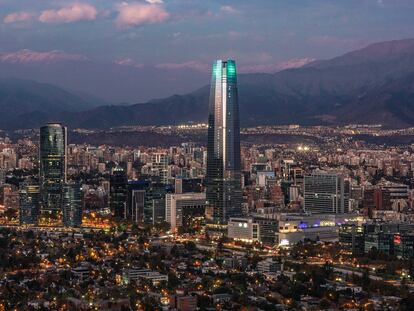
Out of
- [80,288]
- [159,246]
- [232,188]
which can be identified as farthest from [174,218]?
[80,288]

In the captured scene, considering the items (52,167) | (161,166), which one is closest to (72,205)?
(52,167)

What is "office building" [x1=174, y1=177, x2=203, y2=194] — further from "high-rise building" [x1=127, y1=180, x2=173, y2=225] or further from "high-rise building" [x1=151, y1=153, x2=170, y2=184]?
"high-rise building" [x1=151, y1=153, x2=170, y2=184]

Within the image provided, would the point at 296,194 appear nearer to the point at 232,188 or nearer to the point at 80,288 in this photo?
the point at 232,188

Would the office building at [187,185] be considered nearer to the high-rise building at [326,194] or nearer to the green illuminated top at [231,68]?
the high-rise building at [326,194]

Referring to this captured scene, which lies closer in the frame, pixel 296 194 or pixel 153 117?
pixel 296 194

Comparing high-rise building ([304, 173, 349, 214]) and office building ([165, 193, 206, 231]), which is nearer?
office building ([165, 193, 206, 231])

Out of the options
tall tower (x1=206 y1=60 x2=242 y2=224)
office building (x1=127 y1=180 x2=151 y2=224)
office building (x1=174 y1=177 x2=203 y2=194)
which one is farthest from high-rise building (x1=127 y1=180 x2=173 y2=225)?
office building (x1=174 y1=177 x2=203 y2=194)
